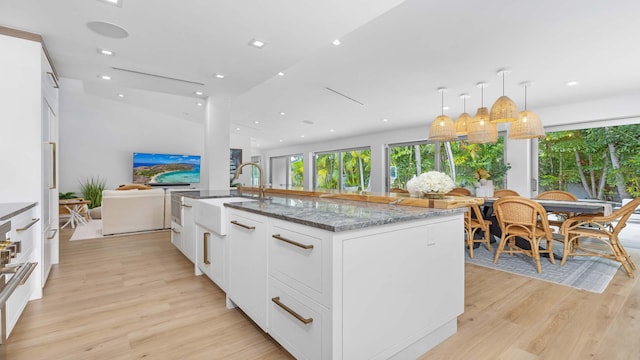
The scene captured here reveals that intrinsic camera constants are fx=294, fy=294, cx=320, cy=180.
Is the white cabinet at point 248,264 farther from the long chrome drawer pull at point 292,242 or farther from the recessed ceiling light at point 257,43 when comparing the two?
the recessed ceiling light at point 257,43

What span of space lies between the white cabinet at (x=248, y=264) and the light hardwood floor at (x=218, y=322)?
7.5 inches

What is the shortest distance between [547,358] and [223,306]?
213 centimetres

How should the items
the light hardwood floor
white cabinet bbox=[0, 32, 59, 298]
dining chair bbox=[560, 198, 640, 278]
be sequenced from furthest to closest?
1. dining chair bbox=[560, 198, 640, 278]
2. white cabinet bbox=[0, 32, 59, 298]
3. the light hardwood floor

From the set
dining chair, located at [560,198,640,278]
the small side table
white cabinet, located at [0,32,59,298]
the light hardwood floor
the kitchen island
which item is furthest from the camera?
the small side table

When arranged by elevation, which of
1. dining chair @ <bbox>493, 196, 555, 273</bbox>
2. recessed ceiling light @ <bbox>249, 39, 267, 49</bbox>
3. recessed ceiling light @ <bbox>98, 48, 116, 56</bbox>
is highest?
recessed ceiling light @ <bbox>249, 39, 267, 49</bbox>

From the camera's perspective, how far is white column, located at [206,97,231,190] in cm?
450

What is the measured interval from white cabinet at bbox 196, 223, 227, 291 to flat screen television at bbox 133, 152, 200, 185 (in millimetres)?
6603

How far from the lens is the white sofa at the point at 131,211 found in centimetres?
500

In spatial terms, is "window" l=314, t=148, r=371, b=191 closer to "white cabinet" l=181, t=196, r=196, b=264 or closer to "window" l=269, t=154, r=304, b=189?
"window" l=269, t=154, r=304, b=189

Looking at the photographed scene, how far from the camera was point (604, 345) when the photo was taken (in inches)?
69.7

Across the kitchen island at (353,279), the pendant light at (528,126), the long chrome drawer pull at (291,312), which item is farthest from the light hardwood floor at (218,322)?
the pendant light at (528,126)

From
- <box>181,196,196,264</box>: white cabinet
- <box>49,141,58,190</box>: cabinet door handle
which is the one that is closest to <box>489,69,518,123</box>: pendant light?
<box>181,196,196,264</box>: white cabinet

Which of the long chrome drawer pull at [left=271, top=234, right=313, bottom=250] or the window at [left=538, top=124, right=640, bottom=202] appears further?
the window at [left=538, top=124, right=640, bottom=202]

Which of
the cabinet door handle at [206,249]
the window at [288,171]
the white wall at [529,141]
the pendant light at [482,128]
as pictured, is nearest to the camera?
the cabinet door handle at [206,249]
